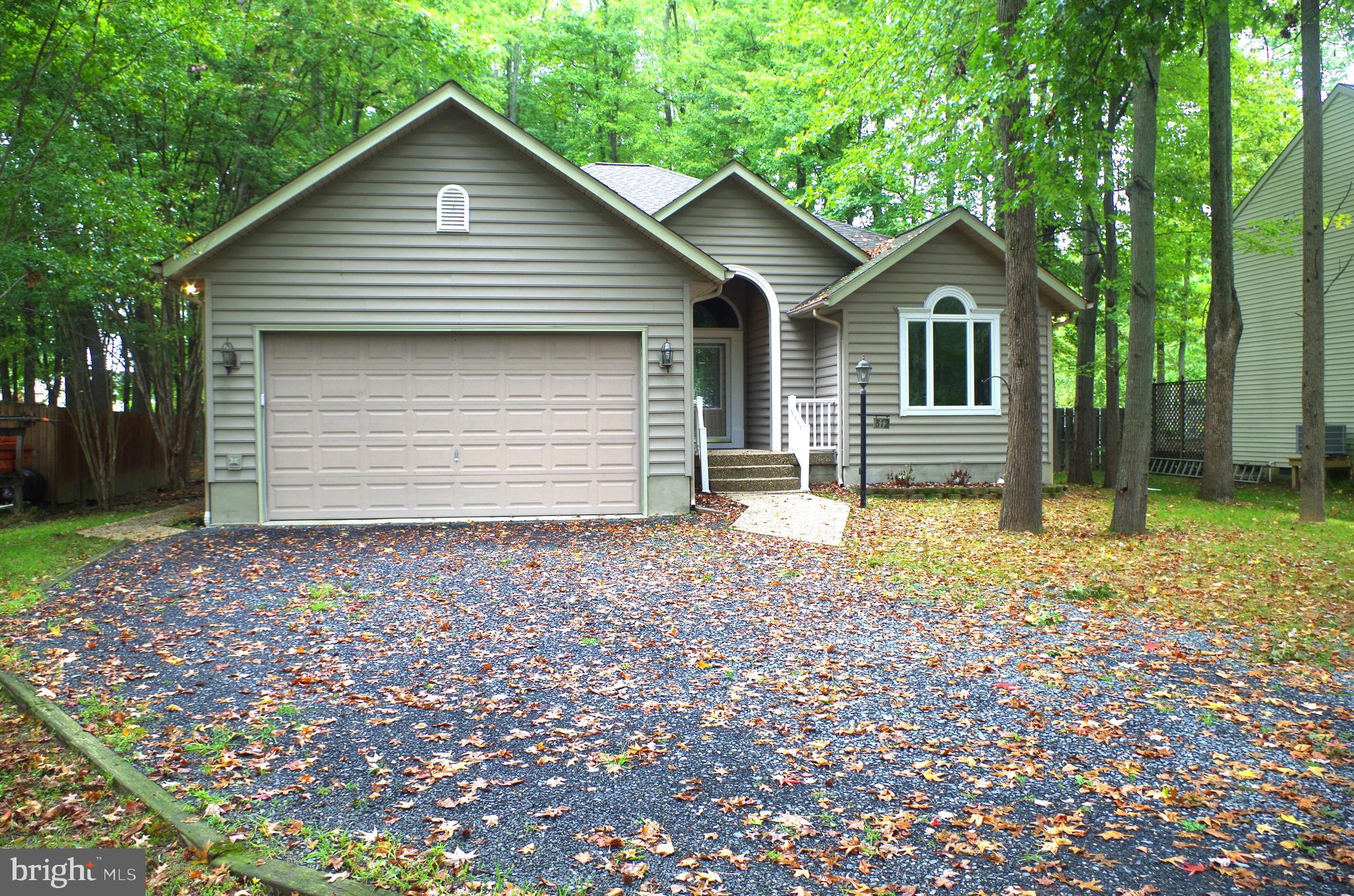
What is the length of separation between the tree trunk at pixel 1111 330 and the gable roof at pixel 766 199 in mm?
5293

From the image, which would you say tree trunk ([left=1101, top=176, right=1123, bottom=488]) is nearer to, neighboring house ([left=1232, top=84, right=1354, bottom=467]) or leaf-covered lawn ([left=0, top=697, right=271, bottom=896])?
neighboring house ([left=1232, top=84, right=1354, bottom=467])

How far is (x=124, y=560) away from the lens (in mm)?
9016

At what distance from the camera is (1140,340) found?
1052 centimetres

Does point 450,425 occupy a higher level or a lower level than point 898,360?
lower

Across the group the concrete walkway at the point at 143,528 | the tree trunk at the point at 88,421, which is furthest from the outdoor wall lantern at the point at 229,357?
the tree trunk at the point at 88,421

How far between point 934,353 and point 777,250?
3.38 meters

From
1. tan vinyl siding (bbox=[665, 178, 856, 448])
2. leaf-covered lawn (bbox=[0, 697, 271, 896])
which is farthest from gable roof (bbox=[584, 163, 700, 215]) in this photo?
leaf-covered lawn (bbox=[0, 697, 271, 896])

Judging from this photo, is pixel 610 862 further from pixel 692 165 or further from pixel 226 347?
pixel 692 165

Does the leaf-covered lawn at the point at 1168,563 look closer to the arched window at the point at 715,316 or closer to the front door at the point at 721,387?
the front door at the point at 721,387

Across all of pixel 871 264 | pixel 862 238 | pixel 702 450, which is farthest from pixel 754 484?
pixel 862 238

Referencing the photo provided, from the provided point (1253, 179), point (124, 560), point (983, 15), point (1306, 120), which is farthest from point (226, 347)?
point (1253, 179)

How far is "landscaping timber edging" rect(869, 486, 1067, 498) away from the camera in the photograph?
14.4 metres

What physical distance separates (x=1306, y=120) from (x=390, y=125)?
39.8ft

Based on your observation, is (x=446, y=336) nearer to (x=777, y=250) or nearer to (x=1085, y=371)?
(x=777, y=250)
